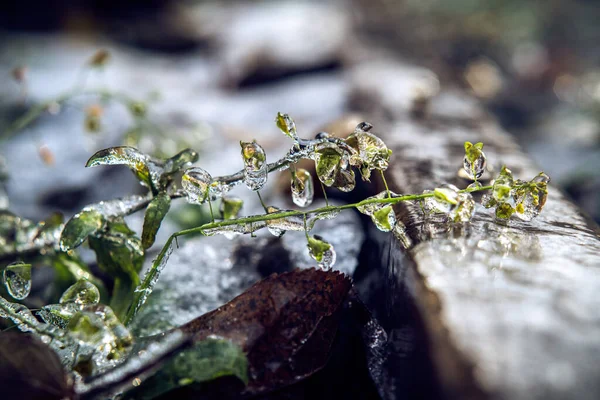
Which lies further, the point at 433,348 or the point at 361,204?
the point at 361,204

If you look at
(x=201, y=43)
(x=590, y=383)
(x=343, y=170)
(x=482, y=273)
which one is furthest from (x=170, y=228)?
(x=201, y=43)

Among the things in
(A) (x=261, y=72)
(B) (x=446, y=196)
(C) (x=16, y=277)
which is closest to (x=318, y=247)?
(B) (x=446, y=196)

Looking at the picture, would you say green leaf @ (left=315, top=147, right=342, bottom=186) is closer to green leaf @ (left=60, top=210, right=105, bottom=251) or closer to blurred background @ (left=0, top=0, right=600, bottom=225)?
green leaf @ (left=60, top=210, right=105, bottom=251)

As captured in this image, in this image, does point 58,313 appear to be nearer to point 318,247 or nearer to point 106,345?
point 106,345

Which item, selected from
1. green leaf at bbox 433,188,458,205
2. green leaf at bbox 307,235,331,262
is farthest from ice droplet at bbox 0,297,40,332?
green leaf at bbox 433,188,458,205

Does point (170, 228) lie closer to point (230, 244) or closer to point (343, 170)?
point (230, 244)

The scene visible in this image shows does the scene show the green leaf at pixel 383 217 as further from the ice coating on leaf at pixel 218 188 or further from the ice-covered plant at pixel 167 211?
the ice coating on leaf at pixel 218 188
